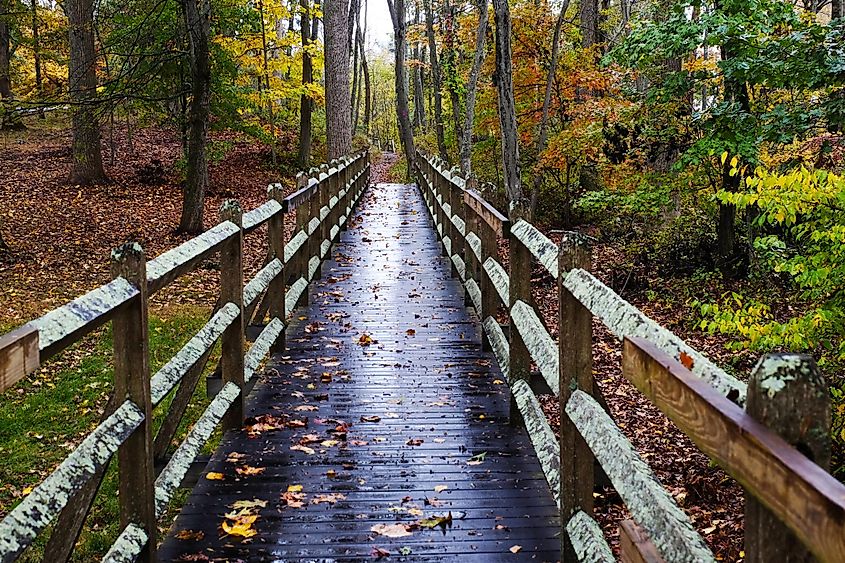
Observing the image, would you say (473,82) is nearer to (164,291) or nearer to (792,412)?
(164,291)

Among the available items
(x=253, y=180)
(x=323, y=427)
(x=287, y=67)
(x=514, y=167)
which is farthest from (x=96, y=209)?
(x=323, y=427)

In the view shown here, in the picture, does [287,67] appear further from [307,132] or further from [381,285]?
[381,285]

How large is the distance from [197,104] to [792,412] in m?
14.8

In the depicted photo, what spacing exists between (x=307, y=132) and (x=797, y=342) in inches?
916

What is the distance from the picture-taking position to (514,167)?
13.8 meters

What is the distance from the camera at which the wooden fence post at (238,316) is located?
5125 mm

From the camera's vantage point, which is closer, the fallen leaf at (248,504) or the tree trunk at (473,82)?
the fallen leaf at (248,504)

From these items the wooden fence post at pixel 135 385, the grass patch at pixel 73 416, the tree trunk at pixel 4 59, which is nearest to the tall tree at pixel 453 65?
the tree trunk at pixel 4 59

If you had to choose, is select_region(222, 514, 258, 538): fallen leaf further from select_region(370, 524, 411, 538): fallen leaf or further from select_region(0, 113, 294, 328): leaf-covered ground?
select_region(0, 113, 294, 328): leaf-covered ground

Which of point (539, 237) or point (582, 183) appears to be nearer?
point (539, 237)

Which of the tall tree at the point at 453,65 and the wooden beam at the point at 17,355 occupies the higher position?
the tall tree at the point at 453,65

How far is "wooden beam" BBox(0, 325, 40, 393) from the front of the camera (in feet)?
6.71

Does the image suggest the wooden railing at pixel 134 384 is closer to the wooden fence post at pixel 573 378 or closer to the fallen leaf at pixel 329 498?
the fallen leaf at pixel 329 498

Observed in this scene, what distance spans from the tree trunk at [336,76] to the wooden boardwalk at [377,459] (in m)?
15.0
